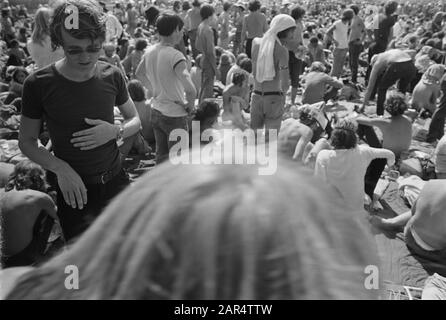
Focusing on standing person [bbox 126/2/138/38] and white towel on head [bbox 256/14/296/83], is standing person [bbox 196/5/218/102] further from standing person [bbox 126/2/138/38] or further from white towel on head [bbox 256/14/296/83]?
standing person [bbox 126/2/138/38]

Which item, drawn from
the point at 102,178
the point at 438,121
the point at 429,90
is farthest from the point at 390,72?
the point at 102,178

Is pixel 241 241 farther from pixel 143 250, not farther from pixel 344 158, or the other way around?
pixel 344 158

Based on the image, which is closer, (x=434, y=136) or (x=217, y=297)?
(x=217, y=297)

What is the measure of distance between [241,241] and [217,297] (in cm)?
10

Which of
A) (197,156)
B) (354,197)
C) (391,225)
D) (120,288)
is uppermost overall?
(197,156)

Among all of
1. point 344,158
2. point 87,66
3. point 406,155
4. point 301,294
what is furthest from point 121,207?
point 406,155

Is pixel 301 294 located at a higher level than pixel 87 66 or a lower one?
lower

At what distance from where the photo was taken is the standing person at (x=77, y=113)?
1855 millimetres

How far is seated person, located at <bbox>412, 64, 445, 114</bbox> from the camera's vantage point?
252 inches

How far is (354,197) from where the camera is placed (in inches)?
132

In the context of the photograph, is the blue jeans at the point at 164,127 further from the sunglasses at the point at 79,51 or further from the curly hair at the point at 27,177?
the sunglasses at the point at 79,51

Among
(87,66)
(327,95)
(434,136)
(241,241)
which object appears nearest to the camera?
(241,241)

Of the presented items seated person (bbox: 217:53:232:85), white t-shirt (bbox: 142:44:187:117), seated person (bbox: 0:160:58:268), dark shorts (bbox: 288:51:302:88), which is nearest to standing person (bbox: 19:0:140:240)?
seated person (bbox: 0:160:58:268)

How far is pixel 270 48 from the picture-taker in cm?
412
